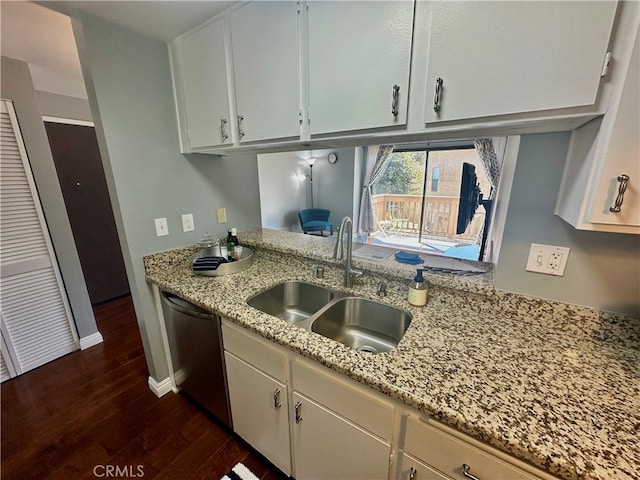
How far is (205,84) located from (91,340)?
2430mm

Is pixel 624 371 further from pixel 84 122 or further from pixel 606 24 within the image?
pixel 84 122

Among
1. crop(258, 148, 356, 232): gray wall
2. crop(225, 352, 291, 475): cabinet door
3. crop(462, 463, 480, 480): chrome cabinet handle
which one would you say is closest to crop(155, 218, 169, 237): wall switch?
crop(225, 352, 291, 475): cabinet door

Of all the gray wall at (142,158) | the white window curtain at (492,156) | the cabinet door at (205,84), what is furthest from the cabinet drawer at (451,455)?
the white window curtain at (492,156)

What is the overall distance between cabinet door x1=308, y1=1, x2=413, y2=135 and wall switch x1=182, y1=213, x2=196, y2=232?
1.16 metres

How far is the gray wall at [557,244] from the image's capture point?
0.88 m

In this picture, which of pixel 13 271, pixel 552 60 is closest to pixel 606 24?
pixel 552 60

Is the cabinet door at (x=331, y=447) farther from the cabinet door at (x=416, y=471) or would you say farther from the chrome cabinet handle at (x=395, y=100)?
the chrome cabinet handle at (x=395, y=100)

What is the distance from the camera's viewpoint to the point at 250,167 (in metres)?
2.11

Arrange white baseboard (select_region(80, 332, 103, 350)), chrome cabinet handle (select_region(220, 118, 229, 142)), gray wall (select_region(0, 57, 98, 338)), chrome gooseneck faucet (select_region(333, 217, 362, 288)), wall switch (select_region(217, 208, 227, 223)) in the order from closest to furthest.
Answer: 1. chrome gooseneck faucet (select_region(333, 217, 362, 288))
2. chrome cabinet handle (select_region(220, 118, 229, 142))
3. gray wall (select_region(0, 57, 98, 338))
4. wall switch (select_region(217, 208, 227, 223))
5. white baseboard (select_region(80, 332, 103, 350))

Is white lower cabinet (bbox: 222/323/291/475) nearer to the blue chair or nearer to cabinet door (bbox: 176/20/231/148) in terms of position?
cabinet door (bbox: 176/20/231/148)

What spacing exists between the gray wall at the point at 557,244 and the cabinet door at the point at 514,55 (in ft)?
0.97

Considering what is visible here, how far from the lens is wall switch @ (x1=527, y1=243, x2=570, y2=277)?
0.95 metres

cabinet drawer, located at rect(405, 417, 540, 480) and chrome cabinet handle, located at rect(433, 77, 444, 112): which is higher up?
chrome cabinet handle, located at rect(433, 77, 444, 112)

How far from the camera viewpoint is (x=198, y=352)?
4.80 feet
